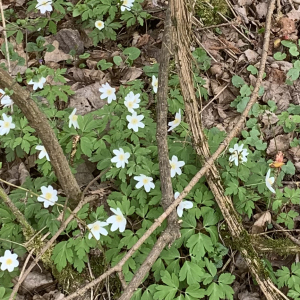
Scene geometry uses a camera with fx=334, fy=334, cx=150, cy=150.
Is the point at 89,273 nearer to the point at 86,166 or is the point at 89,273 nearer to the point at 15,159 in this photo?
the point at 86,166

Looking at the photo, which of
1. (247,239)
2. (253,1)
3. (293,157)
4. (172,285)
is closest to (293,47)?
(253,1)

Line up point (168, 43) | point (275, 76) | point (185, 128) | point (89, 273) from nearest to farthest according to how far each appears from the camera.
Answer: point (89, 273) < point (168, 43) < point (185, 128) < point (275, 76)

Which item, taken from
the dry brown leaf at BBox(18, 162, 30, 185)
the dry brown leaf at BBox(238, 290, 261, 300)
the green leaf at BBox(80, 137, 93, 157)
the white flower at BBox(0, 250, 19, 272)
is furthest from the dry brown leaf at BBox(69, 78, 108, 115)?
the dry brown leaf at BBox(238, 290, 261, 300)

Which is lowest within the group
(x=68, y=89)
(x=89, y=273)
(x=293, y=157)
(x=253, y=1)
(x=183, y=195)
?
(x=89, y=273)

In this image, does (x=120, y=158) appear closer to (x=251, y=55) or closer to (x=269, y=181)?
(x=269, y=181)

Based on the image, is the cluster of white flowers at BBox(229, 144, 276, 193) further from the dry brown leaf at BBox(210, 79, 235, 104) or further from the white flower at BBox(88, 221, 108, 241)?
the white flower at BBox(88, 221, 108, 241)

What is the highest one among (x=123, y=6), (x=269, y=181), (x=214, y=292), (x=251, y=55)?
(x=123, y=6)

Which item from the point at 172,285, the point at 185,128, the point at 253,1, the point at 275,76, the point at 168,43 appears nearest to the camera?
the point at 172,285

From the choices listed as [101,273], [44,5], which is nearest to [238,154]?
[101,273]
